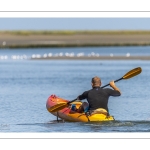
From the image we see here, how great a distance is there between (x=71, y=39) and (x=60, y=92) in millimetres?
36973

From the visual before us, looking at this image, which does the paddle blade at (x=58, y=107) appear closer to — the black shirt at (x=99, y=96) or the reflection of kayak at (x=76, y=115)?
the reflection of kayak at (x=76, y=115)

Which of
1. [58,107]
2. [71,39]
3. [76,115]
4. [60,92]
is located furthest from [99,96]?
[71,39]

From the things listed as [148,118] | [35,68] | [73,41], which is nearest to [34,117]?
[148,118]

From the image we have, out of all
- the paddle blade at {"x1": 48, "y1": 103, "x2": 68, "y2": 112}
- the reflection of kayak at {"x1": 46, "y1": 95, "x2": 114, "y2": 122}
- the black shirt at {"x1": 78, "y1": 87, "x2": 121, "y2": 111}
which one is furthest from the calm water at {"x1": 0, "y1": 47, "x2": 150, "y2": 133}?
the black shirt at {"x1": 78, "y1": 87, "x2": 121, "y2": 111}

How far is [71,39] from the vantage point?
202 ft

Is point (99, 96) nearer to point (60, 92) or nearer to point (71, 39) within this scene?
point (60, 92)

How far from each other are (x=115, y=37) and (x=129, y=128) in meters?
45.3

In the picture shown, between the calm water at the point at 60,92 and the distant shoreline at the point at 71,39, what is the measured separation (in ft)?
53.9

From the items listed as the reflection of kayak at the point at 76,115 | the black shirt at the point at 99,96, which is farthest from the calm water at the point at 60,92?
the black shirt at the point at 99,96

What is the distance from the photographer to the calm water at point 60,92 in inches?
695

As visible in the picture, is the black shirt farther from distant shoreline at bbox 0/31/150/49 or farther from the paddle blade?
distant shoreline at bbox 0/31/150/49

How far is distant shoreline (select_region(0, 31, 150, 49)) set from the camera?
188 feet
